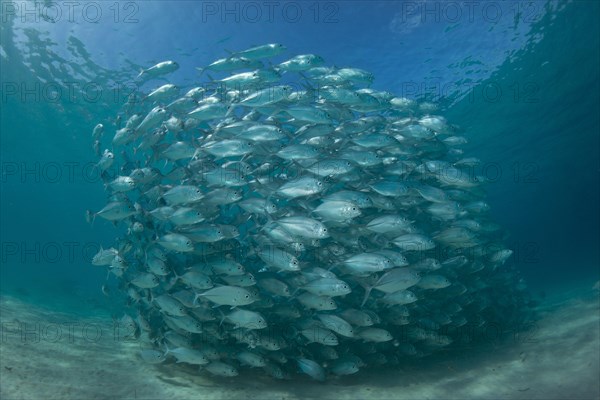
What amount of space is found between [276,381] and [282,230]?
3166 millimetres

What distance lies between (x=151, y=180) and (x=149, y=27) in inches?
481

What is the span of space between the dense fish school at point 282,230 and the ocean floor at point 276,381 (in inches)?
16.7

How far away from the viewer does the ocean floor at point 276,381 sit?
6004 mm

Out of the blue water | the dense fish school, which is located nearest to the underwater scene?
the dense fish school

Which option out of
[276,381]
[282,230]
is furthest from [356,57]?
[276,381]

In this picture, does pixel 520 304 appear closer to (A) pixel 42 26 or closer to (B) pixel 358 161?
(B) pixel 358 161

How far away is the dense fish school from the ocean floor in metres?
0.42

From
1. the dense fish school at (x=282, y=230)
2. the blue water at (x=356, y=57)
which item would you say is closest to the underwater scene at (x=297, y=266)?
the dense fish school at (x=282, y=230)

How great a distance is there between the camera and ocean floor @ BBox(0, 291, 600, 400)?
600cm

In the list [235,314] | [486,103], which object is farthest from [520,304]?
[486,103]

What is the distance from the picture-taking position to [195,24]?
1602cm

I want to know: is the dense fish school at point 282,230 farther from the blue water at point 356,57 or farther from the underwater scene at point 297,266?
the blue water at point 356,57

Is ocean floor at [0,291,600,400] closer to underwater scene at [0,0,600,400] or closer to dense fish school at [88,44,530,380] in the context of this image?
underwater scene at [0,0,600,400]

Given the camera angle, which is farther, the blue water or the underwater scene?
the blue water
